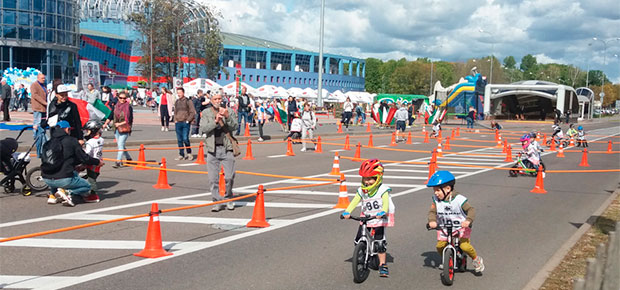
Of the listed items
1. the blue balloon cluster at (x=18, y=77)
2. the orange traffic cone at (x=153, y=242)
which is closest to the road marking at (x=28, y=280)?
the orange traffic cone at (x=153, y=242)

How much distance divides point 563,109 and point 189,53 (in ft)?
142

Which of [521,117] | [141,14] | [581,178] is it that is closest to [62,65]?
[141,14]

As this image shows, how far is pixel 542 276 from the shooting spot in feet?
21.2

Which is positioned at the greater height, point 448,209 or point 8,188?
point 448,209

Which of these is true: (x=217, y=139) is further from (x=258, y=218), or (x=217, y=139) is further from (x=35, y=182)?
(x=35, y=182)

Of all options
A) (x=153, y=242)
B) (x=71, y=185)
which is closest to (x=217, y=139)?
(x=71, y=185)

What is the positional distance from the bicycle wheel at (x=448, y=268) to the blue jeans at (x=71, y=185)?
256 inches

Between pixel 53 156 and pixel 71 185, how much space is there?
57 cm

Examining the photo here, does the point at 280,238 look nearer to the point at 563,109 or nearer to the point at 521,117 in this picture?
the point at 563,109

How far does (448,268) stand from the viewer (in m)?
6.18

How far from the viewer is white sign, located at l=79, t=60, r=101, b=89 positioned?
22594 mm

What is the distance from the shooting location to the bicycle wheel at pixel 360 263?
6074 millimetres

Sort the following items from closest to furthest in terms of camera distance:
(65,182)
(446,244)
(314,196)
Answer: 1. (446,244)
2. (65,182)
3. (314,196)

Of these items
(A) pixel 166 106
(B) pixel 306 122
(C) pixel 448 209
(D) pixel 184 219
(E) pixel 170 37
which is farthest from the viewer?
(E) pixel 170 37
